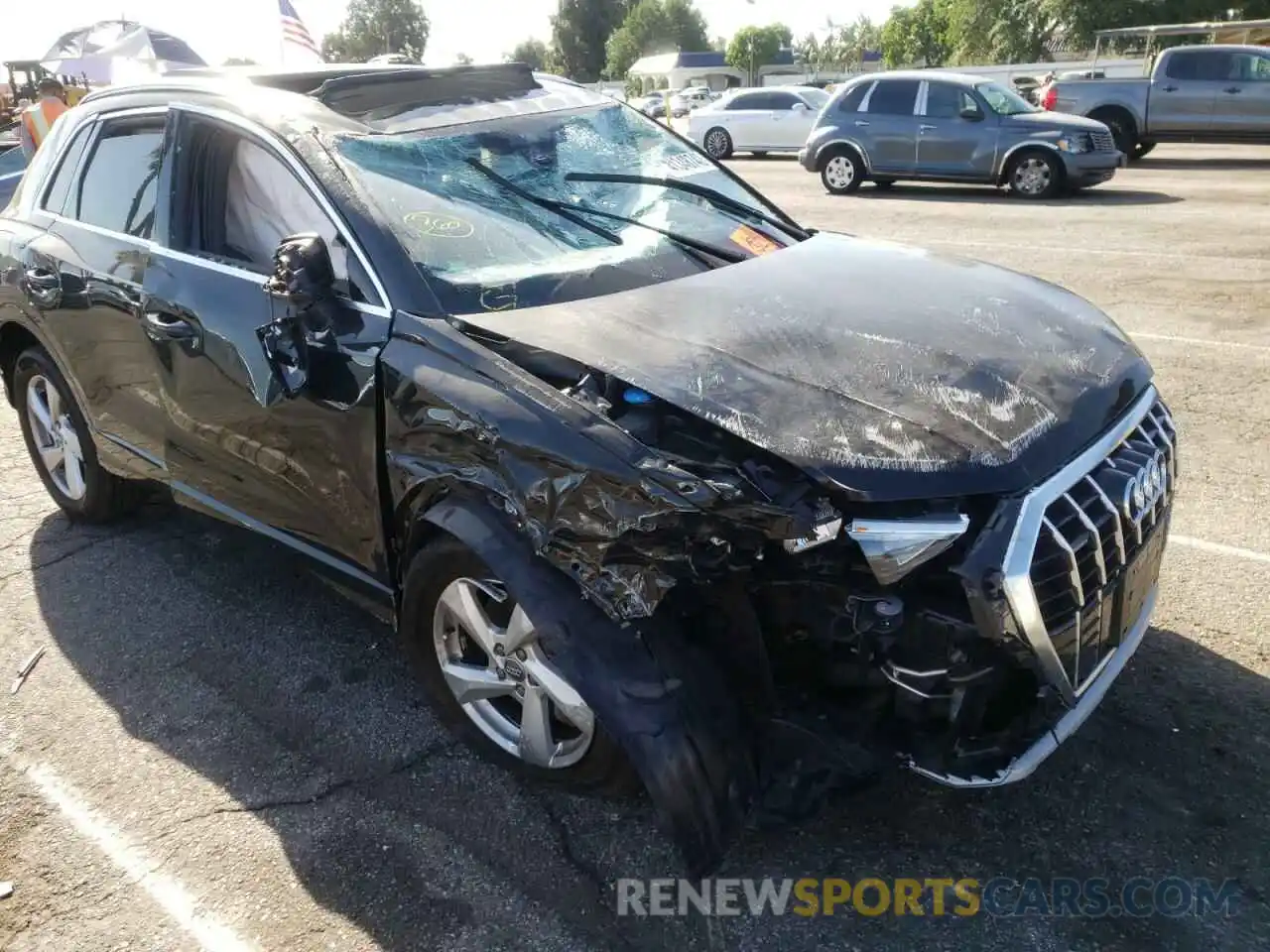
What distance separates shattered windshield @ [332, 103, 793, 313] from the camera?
3.06m

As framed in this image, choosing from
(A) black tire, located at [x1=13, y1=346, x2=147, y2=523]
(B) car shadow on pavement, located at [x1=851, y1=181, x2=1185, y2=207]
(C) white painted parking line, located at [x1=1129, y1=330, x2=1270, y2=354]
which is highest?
(A) black tire, located at [x1=13, y1=346, x2=147, y2=523]

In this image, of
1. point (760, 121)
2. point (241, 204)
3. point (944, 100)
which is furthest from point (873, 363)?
point (760, 121)

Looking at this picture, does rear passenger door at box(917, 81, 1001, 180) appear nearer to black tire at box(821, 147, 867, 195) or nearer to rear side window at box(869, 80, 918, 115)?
rear side window at box(869, 80, 918, 115)

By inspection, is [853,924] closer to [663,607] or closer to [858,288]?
[663,607]

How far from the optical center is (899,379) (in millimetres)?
2596

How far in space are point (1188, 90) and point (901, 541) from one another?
718 inches

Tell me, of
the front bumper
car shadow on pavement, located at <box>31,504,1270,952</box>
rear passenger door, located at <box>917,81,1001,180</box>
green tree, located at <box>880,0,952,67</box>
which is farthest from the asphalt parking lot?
green tree, located at <box>880,0,952,67</box>

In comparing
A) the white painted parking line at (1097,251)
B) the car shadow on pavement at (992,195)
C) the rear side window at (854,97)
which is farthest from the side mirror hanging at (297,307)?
the rear side window at (854,97)

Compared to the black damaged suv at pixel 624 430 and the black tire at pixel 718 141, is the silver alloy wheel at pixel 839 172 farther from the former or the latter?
the black damaged suv at pixel 624 430

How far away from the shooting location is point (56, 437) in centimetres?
488

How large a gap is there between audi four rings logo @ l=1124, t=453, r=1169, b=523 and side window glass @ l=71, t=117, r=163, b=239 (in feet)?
11.1

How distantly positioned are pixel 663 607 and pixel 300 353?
4.53ft

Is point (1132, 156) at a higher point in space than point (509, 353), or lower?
lower

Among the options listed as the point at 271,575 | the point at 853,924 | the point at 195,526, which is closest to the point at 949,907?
the point at 853,924
